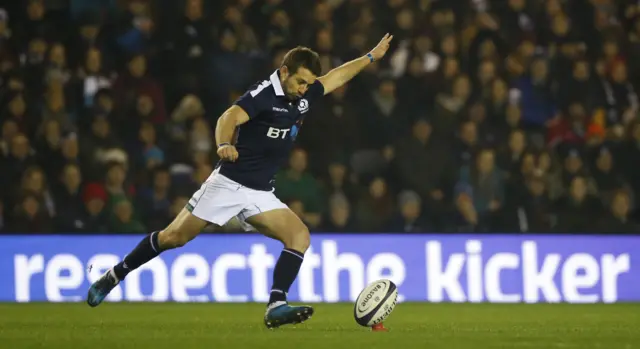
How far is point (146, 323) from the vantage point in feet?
31.3

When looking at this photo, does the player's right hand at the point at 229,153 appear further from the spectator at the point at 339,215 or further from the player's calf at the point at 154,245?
the spectator at the point at 339,215

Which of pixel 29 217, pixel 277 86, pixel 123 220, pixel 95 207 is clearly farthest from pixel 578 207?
pixel 277 86

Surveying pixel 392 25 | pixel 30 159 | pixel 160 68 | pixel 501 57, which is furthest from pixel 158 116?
pixel 501 57

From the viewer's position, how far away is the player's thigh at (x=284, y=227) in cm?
858

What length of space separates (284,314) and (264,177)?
107 centimetres

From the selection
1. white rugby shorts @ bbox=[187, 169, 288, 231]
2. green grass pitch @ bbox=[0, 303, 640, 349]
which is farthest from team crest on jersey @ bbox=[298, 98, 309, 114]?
green grass pitch @ bbox=[0, 303, 640, 349]

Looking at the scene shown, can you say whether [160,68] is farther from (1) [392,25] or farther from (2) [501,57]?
(2) [501,57]

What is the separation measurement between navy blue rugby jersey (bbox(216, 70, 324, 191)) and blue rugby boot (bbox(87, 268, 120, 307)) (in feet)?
3.81

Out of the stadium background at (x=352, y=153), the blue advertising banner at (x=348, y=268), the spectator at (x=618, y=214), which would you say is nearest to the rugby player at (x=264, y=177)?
the stadium background at (x=352, y=153)

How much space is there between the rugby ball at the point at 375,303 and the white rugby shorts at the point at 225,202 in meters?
0.91

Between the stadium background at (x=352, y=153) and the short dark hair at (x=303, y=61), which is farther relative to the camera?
the stadium background at (x=352, y=153)

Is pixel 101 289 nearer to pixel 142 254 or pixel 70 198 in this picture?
pixel 142 254

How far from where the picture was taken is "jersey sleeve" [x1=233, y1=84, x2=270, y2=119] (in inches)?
327

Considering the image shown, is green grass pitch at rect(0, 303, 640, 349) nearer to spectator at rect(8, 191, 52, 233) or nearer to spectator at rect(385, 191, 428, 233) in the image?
spectator at rect(8, 191, 52, 233)
